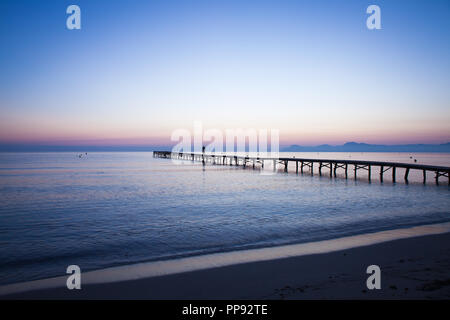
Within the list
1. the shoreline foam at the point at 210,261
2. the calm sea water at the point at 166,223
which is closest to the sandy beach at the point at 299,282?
the shoreline foam at the point at 210,261

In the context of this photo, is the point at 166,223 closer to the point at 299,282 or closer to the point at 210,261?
the point at 210,261

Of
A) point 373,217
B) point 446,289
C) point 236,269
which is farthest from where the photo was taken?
point 373,217

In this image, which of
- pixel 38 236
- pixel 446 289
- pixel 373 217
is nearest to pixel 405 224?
pixel 373 217

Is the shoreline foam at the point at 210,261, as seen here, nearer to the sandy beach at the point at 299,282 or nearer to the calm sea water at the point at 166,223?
the sandy beach at the point at 299,282

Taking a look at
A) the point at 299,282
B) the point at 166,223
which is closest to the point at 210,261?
the point at 299,282

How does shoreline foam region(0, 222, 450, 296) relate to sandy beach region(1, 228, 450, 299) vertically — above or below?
below

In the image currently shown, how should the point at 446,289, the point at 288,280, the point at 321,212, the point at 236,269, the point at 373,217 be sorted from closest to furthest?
the point at 446,289, the point at 288,280, the point at 236,269, the point at 373,217, the point at 321,212

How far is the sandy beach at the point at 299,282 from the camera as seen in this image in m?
4.77

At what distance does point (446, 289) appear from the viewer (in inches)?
184

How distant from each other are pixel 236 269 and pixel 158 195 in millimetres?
14016

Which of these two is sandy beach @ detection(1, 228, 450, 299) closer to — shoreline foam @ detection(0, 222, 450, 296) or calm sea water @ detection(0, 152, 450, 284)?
shoreline foam @ detection(0, 222, 450, 296)

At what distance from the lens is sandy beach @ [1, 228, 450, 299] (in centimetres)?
477

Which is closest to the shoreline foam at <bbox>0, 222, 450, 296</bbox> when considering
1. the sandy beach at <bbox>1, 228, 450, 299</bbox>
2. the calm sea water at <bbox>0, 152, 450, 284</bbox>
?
the sandy beach at <bbox>1, 228, 450, 299</bbox>
